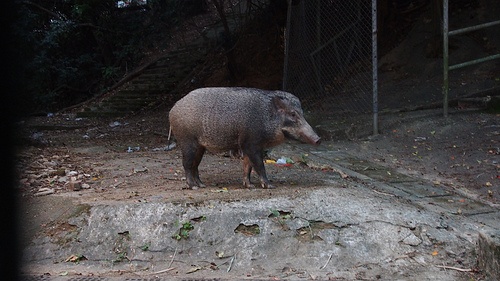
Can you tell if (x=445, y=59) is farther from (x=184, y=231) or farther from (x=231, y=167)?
(x=184, y=231)

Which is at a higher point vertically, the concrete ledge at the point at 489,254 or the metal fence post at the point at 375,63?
the metal fence post at the point at 375,63

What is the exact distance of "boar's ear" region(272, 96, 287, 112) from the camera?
19.6 ft

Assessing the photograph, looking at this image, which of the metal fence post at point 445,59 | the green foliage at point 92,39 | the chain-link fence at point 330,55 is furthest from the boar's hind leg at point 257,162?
the green foliage at point 92,39

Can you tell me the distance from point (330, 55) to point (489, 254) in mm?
8657

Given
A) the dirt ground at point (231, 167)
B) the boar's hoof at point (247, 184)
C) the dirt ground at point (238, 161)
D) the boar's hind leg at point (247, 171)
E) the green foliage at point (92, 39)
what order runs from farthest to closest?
the green foliage at point (92, 39) < the dirt ground at point (238, 161) < the boar's hoof at point (247, 184) < the boar's hind leg at point (247, 171) < the dirt ground at point (231, 167)

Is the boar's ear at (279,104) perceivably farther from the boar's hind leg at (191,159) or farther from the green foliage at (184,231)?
the green foliage at (184,231)

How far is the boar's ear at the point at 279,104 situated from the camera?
598 centimetres

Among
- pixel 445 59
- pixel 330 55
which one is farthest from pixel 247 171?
pixel 330 55

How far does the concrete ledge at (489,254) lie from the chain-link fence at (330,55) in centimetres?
678

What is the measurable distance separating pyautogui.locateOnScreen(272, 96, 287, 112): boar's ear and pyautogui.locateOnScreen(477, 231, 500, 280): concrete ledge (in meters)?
2.36

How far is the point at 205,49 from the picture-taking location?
17828 mm

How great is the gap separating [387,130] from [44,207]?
610cm

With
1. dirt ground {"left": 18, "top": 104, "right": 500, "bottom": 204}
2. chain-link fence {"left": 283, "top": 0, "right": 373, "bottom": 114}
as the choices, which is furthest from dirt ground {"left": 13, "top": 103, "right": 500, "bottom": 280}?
chain-link fence {"left": 283, "top": 0, "right": 373, "bottom": 114}

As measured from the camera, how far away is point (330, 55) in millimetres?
12555
